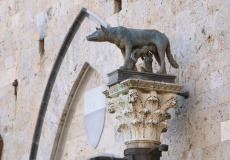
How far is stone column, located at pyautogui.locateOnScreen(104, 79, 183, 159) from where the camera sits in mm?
8891

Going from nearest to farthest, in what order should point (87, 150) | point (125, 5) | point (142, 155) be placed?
point (142, 155) < point (125, 5) < point (87, 150)

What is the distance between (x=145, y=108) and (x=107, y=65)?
2172 millimetres

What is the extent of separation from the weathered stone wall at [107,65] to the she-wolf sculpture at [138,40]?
0.36 metres

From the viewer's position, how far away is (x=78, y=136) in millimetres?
11727

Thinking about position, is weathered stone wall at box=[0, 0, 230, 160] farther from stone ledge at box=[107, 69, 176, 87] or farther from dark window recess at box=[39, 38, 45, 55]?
stone ledge at box=[107, 69, 176, 87]

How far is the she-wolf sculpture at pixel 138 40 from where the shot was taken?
9109 millimetres


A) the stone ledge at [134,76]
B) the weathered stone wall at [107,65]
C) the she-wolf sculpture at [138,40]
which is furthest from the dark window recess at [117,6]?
the stone ledge at [134,76]

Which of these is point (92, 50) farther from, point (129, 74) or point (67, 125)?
point (129, 74)

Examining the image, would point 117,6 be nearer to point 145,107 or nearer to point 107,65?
point 107,65

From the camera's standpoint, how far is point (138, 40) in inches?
361

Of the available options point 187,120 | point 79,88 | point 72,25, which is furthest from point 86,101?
point 187,120

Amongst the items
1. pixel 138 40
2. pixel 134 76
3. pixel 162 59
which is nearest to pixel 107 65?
pixel 138 40

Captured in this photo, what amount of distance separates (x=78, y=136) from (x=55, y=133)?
0.48 meters

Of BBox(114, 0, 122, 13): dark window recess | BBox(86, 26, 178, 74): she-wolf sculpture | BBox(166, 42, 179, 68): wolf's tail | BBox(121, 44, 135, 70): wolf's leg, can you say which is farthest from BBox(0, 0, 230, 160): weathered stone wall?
BBox(121, 44, 135, 70): wolf's leg
